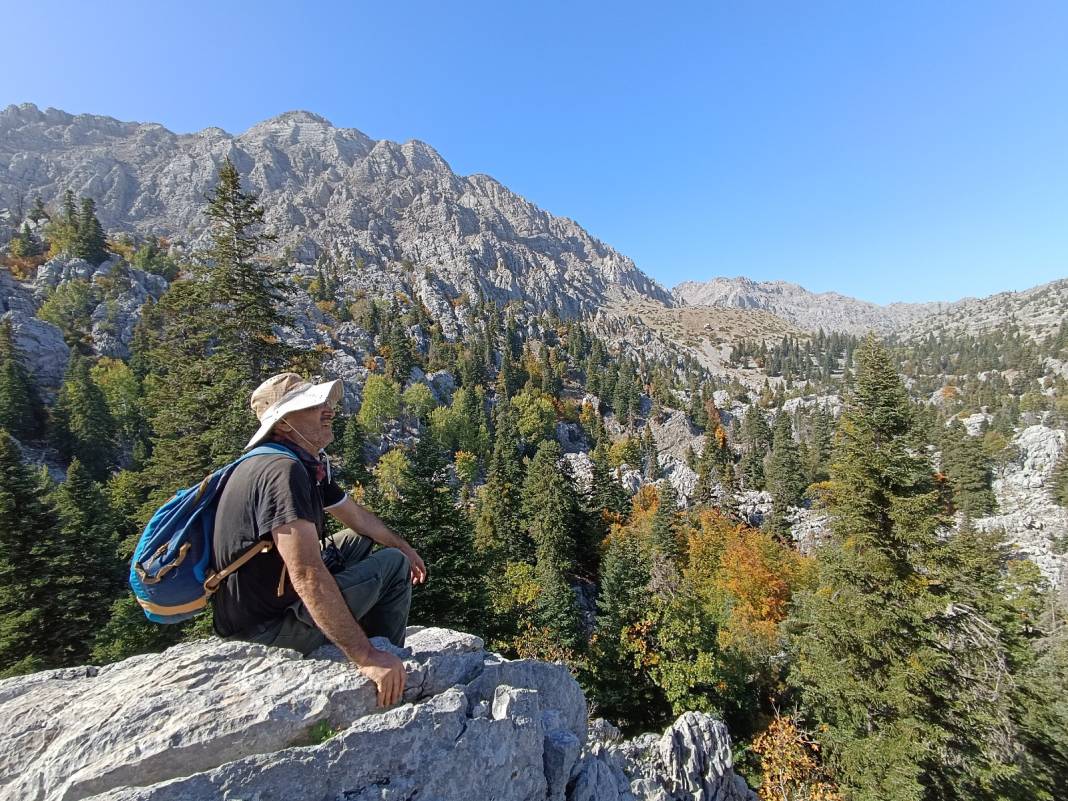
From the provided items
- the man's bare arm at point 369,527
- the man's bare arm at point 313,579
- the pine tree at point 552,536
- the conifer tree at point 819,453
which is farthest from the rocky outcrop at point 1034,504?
the man's bare arm at point 313,579

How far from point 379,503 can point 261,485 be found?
63.4ft

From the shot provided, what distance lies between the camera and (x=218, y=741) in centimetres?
316

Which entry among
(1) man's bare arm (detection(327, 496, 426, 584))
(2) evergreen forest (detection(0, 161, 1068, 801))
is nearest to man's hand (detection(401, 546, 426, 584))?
(1) man's bare arm (detection(327, 496, 426, 584))

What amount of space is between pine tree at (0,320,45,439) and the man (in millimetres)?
63962

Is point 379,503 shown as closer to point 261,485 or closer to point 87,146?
point 261,485

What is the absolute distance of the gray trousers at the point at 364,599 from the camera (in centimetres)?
382

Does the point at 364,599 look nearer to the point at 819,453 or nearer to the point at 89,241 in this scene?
the point at 819,453

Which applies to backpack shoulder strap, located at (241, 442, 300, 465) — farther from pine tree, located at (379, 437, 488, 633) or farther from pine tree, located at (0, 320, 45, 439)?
pine tree, located at (0, 320, 45, 439)

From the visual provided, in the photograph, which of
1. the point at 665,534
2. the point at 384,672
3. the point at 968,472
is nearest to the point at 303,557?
the point at 384,672

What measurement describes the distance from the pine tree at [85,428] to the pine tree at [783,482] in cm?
7554

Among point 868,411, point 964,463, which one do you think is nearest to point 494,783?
point 868,411

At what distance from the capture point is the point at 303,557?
3.03 metres

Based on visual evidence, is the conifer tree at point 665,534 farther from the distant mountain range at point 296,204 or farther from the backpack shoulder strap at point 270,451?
the distant mountain range at point 296,204

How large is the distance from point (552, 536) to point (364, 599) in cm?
3416
